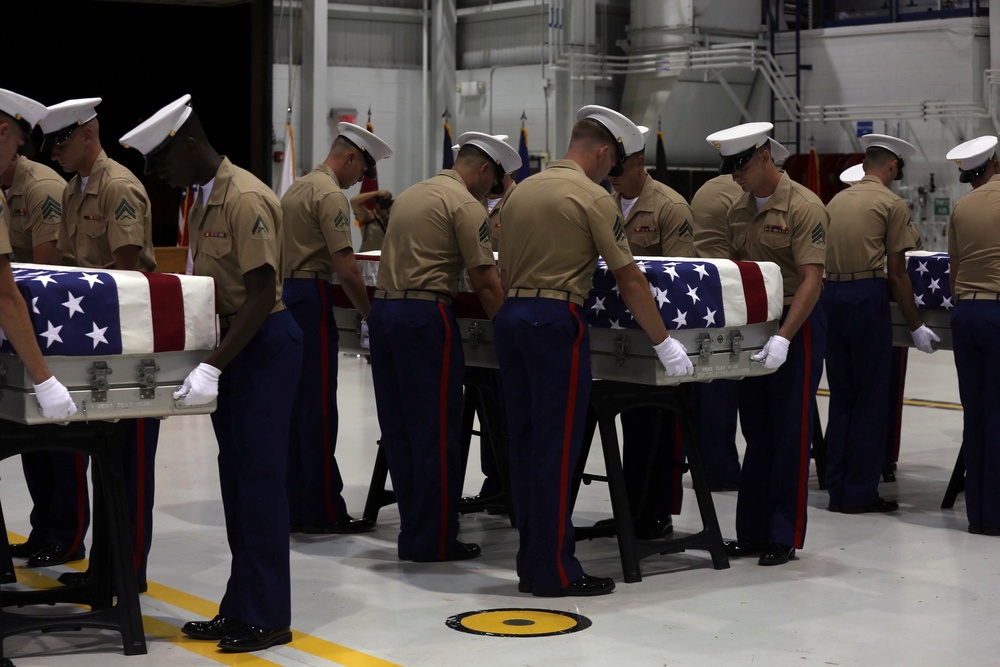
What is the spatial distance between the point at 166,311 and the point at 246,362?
323 millimetres

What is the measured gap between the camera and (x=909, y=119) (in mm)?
16734

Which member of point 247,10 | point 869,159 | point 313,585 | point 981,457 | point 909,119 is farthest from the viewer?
point 247,10

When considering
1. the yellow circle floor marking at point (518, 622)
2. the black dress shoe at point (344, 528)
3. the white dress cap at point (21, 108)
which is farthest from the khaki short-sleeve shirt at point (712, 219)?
the white dress cap at point (21, 108)

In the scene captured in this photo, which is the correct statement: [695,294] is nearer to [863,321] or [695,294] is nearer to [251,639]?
[863,321]

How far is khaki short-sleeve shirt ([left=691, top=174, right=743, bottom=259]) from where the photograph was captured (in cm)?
722

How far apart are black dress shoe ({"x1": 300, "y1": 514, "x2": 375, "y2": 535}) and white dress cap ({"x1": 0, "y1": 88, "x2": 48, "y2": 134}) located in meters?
2.48

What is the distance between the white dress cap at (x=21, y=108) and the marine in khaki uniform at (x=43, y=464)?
1.09m

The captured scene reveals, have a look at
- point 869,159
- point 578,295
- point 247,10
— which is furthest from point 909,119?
point 578,295

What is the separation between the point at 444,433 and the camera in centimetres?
584

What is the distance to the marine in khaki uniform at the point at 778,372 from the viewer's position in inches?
227

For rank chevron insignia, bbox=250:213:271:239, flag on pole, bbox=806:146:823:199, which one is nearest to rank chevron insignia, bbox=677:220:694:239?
rank chevron insignia, bbox=250:213:271:239

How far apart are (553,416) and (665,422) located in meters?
0.99

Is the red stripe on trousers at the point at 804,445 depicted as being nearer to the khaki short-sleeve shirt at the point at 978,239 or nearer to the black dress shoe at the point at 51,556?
the khaki short-sleeve shirt at the point at 978,239

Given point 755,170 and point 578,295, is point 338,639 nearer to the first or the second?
point 578,295
